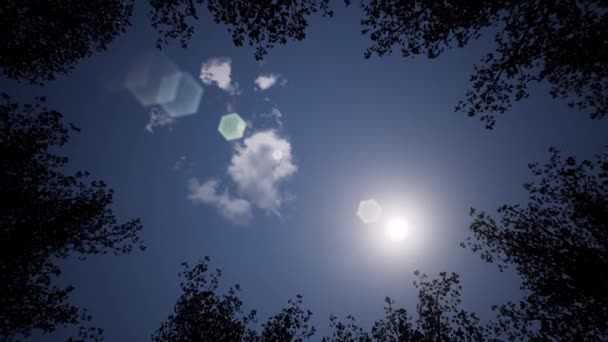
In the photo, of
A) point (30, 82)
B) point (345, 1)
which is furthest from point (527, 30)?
point (30, 82)

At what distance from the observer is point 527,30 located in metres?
11.1

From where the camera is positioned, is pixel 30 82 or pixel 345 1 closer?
pixel 345 1

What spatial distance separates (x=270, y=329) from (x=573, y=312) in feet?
70.3

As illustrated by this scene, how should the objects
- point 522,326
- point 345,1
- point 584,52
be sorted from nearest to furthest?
point 584,52 < point 345,1 < point 522,326

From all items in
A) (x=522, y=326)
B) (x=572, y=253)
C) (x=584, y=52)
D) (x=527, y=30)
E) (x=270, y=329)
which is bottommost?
(x=522, y=326)

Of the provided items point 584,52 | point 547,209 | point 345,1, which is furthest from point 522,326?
point 345,1

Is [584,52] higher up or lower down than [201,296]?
higher up

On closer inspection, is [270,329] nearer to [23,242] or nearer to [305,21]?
[23,242]

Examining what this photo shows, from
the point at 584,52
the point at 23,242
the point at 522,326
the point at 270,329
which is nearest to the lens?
the point at 584,52

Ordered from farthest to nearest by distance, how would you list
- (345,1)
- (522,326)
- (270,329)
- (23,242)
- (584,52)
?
(270,329), (522,326), (23,242), (345,1), (584,52)

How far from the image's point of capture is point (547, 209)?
18.8 meters

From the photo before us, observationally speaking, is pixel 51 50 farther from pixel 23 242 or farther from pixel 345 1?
pixel 345 1

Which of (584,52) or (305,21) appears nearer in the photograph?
(584,52)

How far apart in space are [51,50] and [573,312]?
36.5m
